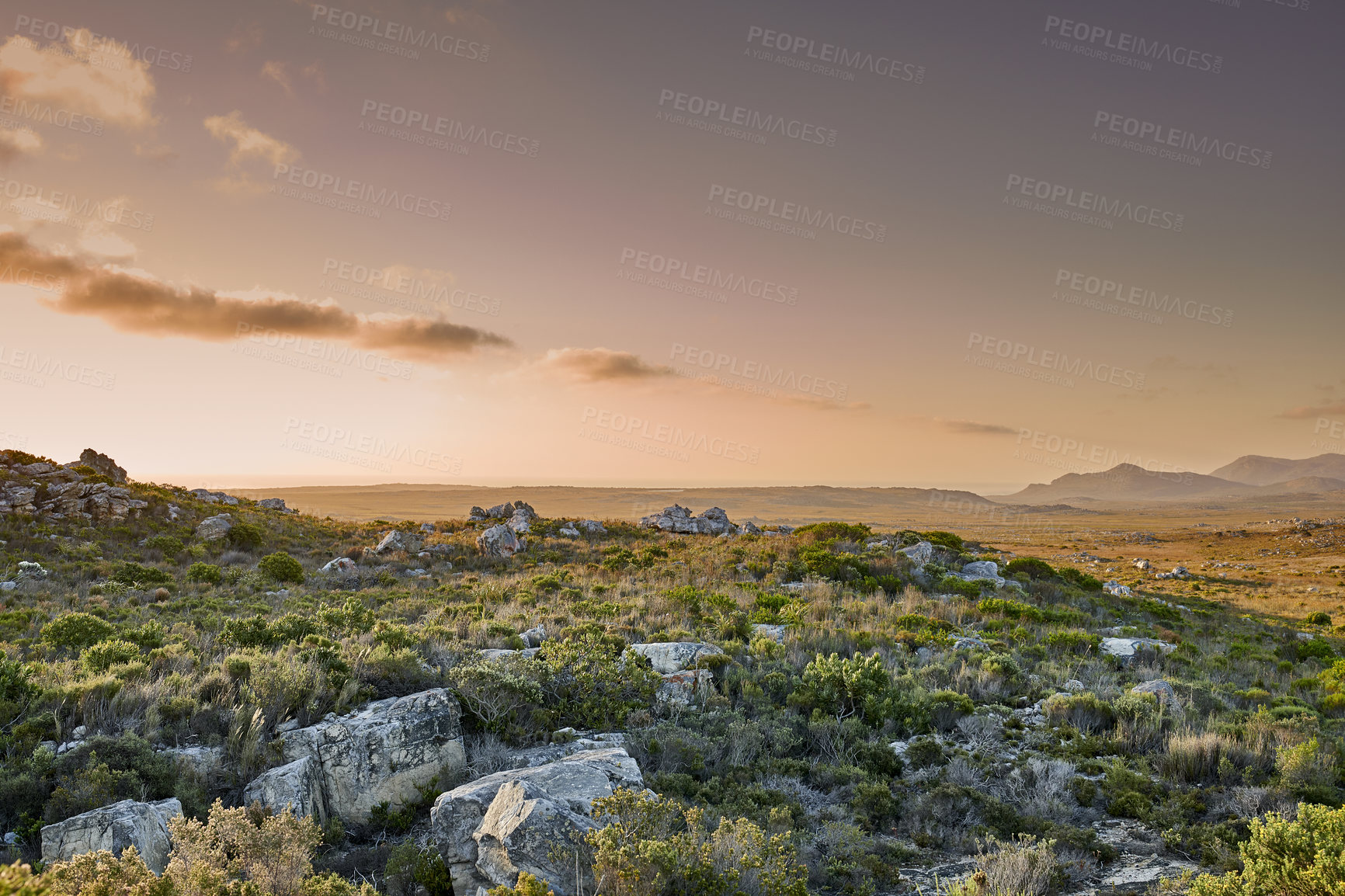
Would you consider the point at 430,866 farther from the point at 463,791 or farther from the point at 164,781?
→ the point at 164,781

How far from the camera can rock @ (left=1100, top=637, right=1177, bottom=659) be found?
13266mm

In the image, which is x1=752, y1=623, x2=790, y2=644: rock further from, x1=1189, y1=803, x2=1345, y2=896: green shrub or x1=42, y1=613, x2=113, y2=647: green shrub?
x1=42, y1=613, x2=113, y2=647: green shrub

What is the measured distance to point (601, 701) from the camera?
8.44 m

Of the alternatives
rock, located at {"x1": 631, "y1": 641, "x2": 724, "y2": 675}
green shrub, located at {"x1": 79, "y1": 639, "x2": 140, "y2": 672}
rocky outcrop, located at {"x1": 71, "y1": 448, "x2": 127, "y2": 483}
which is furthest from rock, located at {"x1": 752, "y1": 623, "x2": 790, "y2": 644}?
rocky outcrop, located at {"x1": 71, "y1": 448, "x2": 127, "y2": 483}

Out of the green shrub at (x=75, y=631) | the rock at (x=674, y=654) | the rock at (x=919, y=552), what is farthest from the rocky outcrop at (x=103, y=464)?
the rock at (x=919, y=552)

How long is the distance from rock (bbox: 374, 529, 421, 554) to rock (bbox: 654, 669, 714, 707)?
71.6 ft

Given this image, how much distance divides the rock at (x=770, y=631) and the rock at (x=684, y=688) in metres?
2.98

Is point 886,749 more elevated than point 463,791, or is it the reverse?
point 463,791

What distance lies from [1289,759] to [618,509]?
313 ft

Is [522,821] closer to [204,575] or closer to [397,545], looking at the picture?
[204,575]

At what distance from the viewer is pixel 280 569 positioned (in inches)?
795

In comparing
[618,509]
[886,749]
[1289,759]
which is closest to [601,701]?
[886,749]

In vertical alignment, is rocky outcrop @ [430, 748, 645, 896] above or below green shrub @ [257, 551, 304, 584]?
above

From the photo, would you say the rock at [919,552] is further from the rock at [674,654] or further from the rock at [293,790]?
the rock at [293,790]
